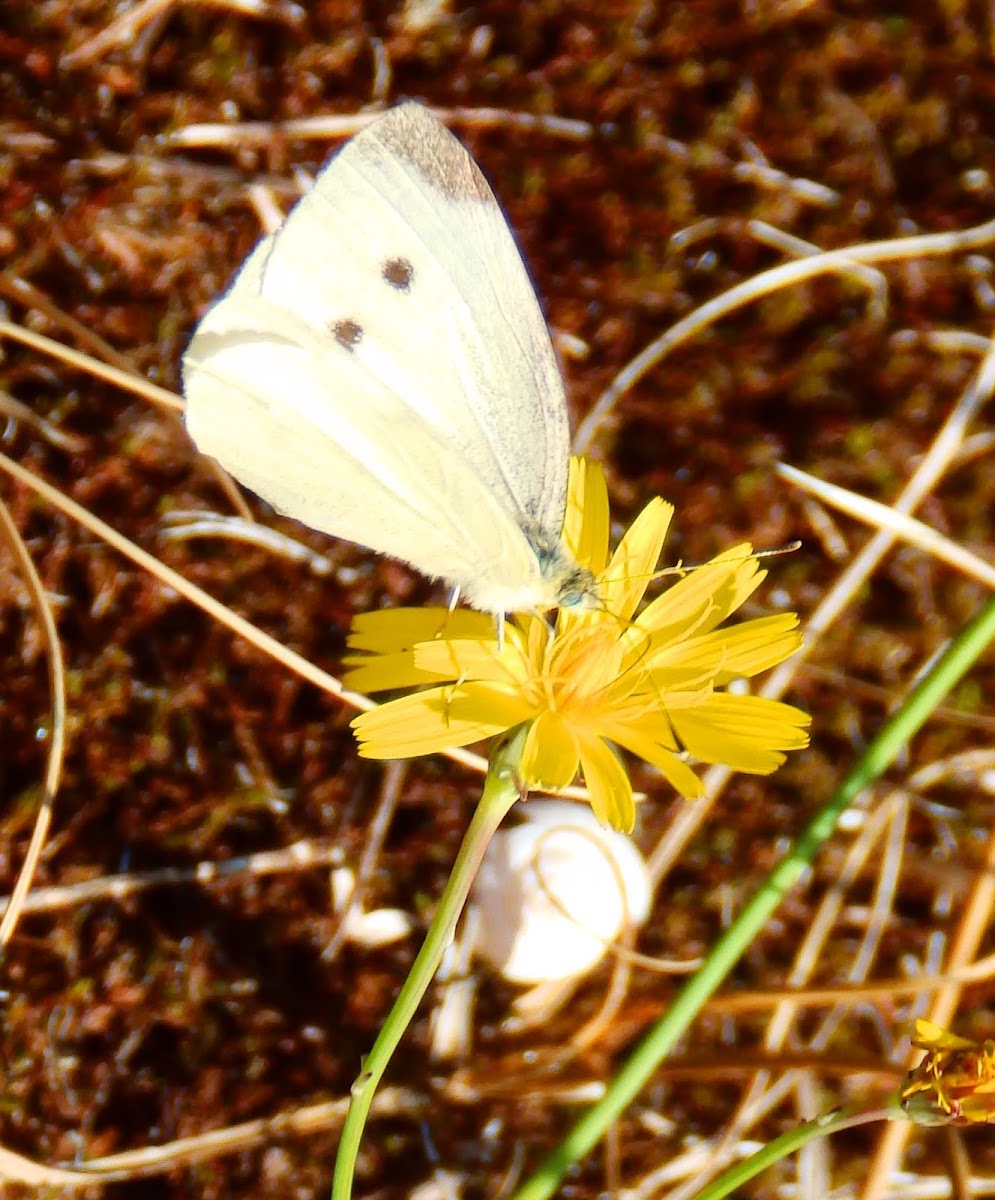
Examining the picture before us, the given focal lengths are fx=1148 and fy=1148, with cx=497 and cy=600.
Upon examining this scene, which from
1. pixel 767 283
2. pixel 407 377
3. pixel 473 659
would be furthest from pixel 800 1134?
pixel 767 283

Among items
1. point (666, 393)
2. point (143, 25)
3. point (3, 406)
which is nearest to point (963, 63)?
point (666, 393)

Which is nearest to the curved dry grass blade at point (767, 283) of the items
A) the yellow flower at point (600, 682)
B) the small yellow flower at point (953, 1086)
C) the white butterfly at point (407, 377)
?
the yellow flower at point (600, 682)

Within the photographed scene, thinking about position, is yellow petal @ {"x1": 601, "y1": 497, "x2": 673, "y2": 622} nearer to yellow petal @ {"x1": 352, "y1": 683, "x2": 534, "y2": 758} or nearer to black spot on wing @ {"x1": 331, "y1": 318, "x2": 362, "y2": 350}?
yellow petal @ {"x1": 352, "y1": 683, "x2": 534, "y2": 758}

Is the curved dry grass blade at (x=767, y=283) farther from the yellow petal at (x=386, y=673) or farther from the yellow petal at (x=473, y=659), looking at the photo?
the yellow petal at (x=386, y=673)

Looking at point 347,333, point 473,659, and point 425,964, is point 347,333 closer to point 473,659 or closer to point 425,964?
point 473,659

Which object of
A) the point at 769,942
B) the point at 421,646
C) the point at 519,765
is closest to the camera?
the point at 519,765

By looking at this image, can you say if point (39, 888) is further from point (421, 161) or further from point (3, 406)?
point (421, 161)
